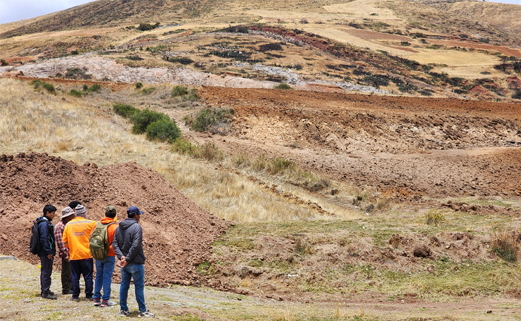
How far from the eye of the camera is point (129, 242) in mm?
5582

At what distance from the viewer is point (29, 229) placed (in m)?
8.12

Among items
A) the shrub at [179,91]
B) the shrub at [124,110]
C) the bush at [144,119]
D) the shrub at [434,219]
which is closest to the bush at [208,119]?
the bush at [144,119]

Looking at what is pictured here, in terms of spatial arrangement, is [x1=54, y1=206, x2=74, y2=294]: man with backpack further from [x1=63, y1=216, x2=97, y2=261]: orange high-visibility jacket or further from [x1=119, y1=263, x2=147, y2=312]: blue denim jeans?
[x1=119, y1=263, x2=147, y2=312]: blue denim jeans

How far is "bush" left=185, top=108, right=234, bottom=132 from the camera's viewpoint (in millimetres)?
24453

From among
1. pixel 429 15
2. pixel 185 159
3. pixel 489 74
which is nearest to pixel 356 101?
pixel 185 159

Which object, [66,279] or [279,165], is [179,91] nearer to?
[279,165]

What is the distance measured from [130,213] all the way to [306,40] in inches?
2718

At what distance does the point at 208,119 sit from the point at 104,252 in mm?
19357

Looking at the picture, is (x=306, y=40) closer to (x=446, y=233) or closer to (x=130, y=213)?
(x=446, y=233)

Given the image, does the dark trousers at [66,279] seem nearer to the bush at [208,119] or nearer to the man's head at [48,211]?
the man's head at [48,211]

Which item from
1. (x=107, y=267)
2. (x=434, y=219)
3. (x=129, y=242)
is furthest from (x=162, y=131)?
(x=129, y=242)

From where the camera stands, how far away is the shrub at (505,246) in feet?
31.3

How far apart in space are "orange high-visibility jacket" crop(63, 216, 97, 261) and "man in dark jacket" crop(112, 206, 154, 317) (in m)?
0.74

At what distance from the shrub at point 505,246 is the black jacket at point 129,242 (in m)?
8.36
